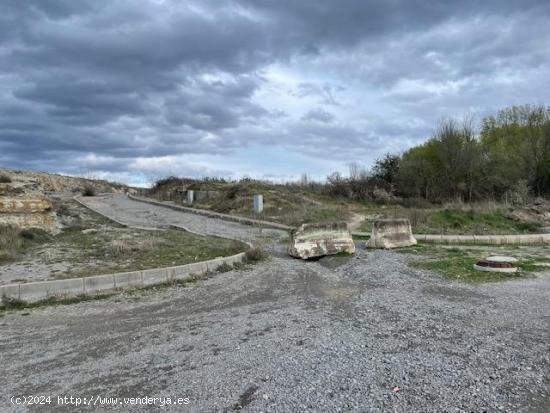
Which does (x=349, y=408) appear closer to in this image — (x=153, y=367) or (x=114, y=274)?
(x=153, y=367)

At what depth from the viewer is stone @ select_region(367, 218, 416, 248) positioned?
13.5m

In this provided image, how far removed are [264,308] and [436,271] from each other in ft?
15.6

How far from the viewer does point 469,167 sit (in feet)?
110

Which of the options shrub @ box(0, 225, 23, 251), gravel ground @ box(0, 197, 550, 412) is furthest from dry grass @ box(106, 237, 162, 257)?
gravel ground @ box(0, 197, 550, 412)

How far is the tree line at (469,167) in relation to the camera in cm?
3291

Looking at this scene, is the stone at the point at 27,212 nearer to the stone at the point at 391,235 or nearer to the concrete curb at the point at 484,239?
the stone at the point at 391,235

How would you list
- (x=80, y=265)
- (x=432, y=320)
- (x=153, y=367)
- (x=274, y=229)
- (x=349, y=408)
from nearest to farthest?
1. (x=349, y=408)
2. (x=153, y=367)
3. (x=432, y=320)
4. (x=80, y=265)
5. (x=274, y=229)

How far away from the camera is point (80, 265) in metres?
9.68

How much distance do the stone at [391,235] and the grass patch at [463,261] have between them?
338 mm

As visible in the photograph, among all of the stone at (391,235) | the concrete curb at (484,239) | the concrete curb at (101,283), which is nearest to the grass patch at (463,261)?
the stone at (391,235)

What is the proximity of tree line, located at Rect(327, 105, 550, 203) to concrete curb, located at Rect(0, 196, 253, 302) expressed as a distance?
82.3 feet

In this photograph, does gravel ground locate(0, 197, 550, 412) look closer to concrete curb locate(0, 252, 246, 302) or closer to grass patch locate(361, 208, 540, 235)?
concrete curb locate(0, 252, 246, 302)

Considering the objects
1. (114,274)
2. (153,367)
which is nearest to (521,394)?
(153,367)

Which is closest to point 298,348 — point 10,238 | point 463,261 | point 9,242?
point 463,261
